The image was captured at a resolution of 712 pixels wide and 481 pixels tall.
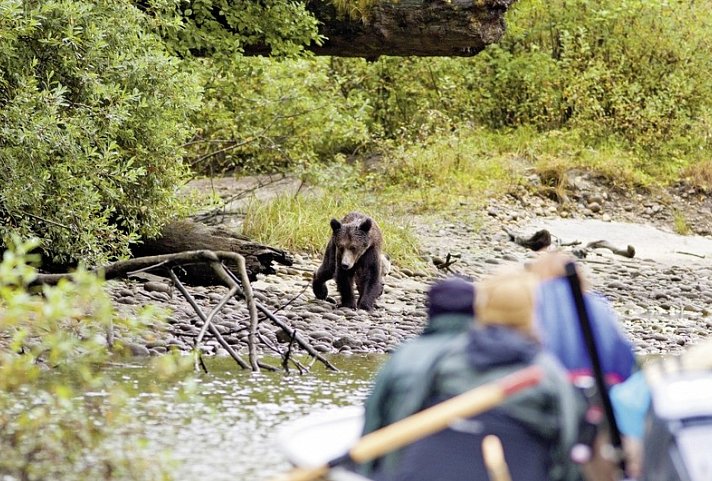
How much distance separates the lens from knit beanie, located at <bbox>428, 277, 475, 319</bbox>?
13.4 feet

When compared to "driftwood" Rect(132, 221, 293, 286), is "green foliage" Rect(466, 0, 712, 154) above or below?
above

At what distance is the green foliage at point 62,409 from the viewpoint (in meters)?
4.65

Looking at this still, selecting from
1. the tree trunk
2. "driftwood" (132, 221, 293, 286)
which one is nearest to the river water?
"driftwood" (132, 221, 293, 286)

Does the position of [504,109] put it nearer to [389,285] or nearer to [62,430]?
[389,285]

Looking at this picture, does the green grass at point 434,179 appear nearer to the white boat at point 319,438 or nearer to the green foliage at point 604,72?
the green foliage at point 604,72

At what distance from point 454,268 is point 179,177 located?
15.0 ft

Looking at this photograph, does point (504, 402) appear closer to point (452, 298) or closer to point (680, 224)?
point (452, 298)

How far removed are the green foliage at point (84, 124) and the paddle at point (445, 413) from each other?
5.54 m

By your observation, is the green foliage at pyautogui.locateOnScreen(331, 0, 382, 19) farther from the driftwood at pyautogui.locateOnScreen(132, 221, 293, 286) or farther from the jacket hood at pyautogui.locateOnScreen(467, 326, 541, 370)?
the jacket hood at pyautogui.locateOnScreen(467, 326, 541, 370)

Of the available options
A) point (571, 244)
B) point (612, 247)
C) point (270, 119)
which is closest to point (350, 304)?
point (270, 119)

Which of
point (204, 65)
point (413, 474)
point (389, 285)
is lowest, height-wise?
point (389, 285)

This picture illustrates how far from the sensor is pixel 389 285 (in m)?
13.9

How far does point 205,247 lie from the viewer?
11.4m

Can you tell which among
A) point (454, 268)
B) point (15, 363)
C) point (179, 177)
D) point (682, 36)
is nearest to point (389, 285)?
point (454, 268)
